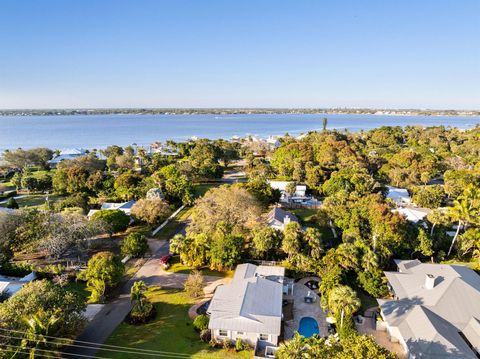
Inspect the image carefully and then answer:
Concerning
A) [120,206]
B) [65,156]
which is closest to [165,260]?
[120,206]

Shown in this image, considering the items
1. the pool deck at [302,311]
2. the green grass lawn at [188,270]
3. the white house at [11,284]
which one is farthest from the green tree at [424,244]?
the white house at [11,284]

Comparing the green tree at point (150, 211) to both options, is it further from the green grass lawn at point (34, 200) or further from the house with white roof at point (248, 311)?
the green grass lawn at point (34, 200)

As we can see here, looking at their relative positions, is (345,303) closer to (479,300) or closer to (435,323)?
(435,323)

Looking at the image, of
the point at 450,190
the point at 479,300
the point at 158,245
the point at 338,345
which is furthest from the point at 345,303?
the point at 450,190

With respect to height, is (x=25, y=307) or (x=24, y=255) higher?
(x=25, y=307)

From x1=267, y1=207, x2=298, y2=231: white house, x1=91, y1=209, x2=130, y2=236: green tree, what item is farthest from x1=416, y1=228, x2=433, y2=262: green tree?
x1=91, y1=209, x2=130, y2=236: green tree
